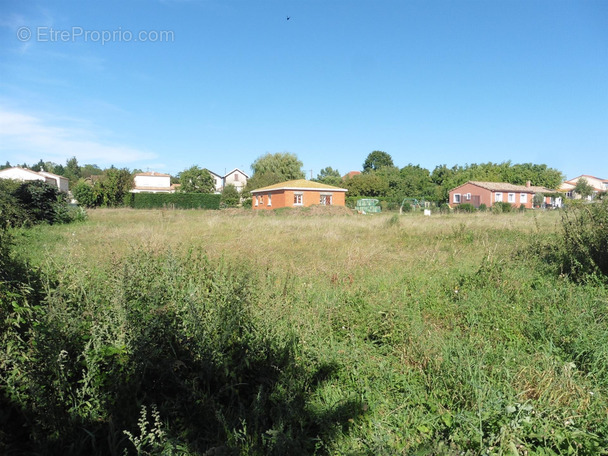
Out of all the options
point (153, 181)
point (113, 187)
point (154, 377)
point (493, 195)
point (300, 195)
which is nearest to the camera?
point (154, 377)

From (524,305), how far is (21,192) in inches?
710

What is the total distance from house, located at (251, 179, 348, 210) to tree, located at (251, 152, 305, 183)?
14872mm

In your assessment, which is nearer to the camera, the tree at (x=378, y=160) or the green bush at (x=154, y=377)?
the green bush at (x=154, y=377)

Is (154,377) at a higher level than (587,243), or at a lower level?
lower

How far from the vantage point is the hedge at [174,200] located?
33062 mm

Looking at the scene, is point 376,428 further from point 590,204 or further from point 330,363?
point 590,204

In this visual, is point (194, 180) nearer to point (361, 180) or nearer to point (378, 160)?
point (361, 180)

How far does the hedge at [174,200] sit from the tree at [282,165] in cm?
1778

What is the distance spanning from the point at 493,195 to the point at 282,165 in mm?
27499

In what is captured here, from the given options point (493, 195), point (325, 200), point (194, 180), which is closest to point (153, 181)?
point (194, 180)

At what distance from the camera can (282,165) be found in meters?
53.0

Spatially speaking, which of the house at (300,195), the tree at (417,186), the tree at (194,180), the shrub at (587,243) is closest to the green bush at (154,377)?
the shrub at (587,243)

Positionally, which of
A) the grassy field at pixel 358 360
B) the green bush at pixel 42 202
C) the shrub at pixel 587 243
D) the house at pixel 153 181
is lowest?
Result: the grassy field at pixel 358 360

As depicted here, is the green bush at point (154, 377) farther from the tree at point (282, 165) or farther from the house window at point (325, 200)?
the tree at point (282, 165)
